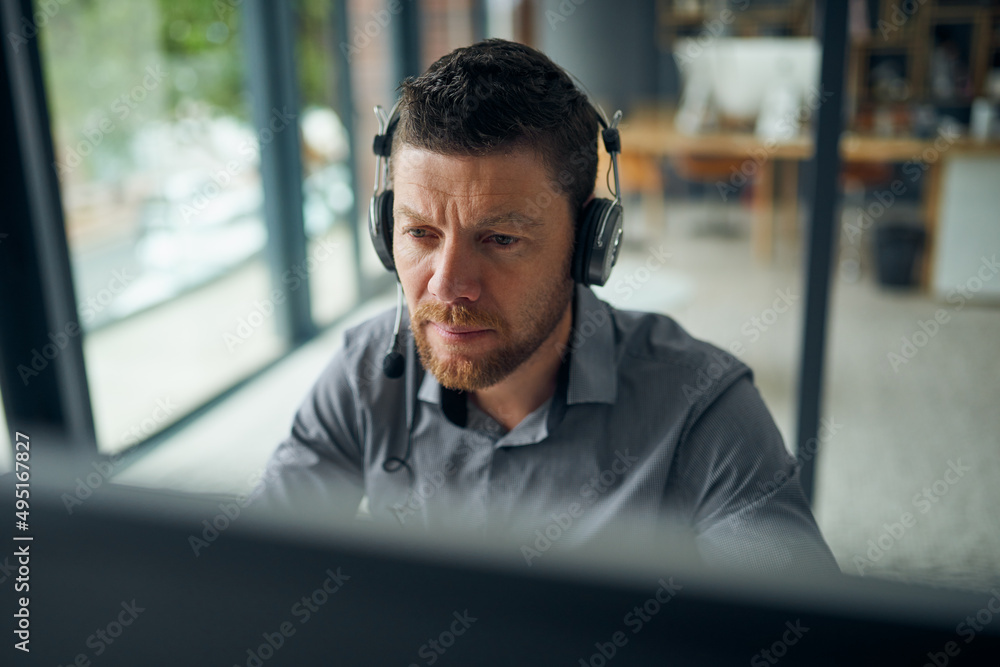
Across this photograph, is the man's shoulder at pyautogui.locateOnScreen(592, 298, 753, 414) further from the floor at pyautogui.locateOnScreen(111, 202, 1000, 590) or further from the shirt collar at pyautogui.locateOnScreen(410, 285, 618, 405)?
the floor at pyautogui.locateOnScreen(111, 202, 1000, 590)

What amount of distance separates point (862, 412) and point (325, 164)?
264cm

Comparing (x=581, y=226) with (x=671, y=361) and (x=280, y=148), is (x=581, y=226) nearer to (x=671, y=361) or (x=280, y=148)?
(x=671, y=361)

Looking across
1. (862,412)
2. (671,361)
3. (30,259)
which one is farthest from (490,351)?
(862,412)

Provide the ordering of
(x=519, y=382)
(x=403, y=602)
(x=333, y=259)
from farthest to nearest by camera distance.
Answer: (x=333, y=259) < (x=519, y=382) < (x=403, y=602)

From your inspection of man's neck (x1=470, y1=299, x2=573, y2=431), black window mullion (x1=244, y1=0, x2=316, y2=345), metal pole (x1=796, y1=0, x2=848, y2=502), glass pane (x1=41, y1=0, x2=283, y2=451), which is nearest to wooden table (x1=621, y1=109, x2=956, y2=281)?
black window mullion (x1=244, y1=0, x2=316, y2=345)

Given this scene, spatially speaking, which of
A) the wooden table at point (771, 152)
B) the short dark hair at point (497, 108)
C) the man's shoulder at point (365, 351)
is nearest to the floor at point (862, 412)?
the wooden table at point (771, 152)

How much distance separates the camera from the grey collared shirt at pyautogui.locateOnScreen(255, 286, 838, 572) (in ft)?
3.12

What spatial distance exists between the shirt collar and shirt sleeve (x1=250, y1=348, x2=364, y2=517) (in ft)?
0.35

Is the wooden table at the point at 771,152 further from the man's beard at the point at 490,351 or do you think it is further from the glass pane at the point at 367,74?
the man's beard at the point at 490,351

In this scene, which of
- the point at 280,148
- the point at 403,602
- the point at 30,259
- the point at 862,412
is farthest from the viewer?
the point at 280,148

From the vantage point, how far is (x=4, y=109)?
1.83m

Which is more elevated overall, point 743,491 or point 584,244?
point 584,244

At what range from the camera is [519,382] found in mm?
1095

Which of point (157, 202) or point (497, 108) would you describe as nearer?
point (497, 108)
